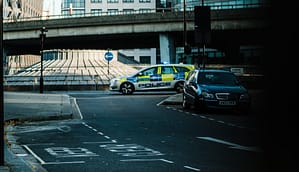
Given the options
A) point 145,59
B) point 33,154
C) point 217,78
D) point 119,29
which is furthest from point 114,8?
point 33,154

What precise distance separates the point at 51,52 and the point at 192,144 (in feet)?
211

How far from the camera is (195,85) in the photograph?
17.9 metres

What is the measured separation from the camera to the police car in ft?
97.1

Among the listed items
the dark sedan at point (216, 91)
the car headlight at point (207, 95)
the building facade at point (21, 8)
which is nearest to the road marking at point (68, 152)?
the dark sedan at point (216, 91)

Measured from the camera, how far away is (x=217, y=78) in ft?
59.7

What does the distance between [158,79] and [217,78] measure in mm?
11623

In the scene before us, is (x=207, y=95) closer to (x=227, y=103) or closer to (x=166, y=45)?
(x=227, y=103)

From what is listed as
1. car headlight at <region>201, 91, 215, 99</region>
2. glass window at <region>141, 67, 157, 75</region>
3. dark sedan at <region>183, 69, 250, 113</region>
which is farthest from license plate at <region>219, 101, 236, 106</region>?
glass window at <region>141, 67, 157, 75</region>

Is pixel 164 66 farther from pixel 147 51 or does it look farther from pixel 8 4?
pixel 147 51

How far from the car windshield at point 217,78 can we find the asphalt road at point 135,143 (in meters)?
1.87

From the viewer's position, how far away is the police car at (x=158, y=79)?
29.6m

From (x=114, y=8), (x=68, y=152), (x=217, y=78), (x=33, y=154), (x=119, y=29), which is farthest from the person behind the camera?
(x=114, y=8)

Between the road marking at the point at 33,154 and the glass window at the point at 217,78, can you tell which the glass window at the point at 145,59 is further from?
the road marking at the point at 33,154

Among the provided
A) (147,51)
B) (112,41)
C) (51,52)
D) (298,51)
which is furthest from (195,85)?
(147,51)
